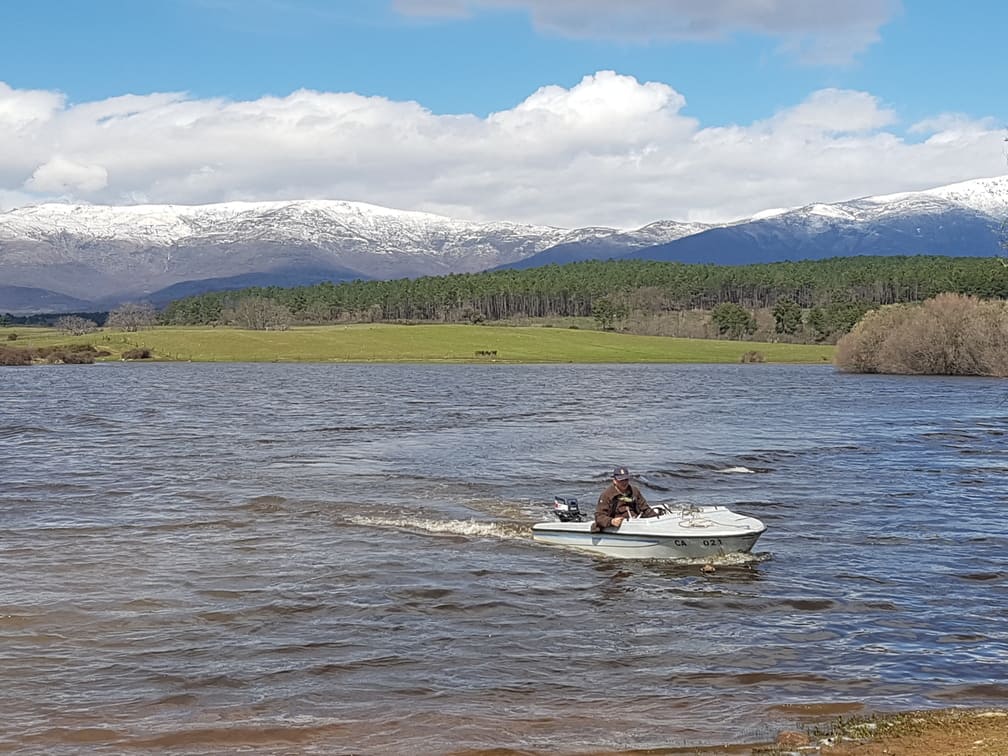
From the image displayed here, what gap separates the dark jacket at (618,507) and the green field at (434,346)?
5308 inches

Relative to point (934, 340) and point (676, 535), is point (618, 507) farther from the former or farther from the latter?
point (934, 340)

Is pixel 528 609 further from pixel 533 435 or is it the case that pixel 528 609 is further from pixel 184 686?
pixel 533 435

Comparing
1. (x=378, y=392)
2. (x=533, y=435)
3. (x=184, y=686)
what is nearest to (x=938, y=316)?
(x=378, y=392)

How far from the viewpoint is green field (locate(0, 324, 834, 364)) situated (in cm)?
16650

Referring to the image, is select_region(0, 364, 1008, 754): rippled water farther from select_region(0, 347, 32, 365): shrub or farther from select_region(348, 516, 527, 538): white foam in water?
select_region(0, 347, 32, 365): shrub

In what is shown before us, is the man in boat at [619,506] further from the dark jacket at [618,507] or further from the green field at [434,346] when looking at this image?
the green field at [434,346]

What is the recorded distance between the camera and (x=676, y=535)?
24969mm

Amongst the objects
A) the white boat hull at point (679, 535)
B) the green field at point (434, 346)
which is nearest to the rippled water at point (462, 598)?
the white boat hull at point (679, 535)

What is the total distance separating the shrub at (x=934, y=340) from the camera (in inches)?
4749

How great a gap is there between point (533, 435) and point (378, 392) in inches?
1571

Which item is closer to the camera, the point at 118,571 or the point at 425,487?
the point at 118,571

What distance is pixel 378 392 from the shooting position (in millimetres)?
94500

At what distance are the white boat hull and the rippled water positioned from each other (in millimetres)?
390

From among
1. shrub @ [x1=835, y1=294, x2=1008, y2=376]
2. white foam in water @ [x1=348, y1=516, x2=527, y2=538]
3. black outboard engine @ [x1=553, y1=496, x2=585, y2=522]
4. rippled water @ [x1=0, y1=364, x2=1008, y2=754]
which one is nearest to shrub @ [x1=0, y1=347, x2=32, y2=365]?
rippled water @ [x1=0, y1=364, x2=1008, y2=754]
